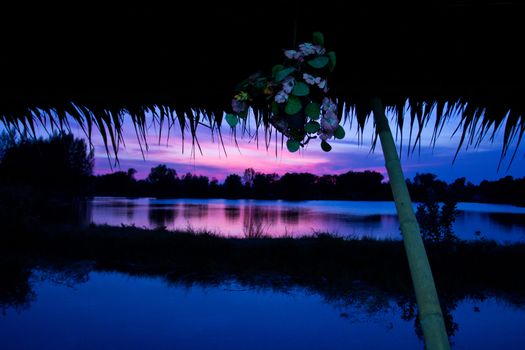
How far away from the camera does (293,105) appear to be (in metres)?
1.37

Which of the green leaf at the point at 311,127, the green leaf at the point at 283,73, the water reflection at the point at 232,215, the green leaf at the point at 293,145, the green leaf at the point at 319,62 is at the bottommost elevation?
the water reflection at the point at 232,215

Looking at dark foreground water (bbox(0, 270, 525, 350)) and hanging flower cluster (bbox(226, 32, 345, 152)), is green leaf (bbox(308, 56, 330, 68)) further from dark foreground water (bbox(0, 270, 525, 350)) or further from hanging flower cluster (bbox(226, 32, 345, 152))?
dark foreground water (bbox(0, 270, 525, 350))

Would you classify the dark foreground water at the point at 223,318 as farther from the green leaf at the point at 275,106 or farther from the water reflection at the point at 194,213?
the water reflection at the point at 194,213

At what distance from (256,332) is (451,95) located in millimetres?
4113

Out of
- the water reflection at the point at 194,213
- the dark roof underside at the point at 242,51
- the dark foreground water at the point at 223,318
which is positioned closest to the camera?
the dark roof underside at the point at 242,51

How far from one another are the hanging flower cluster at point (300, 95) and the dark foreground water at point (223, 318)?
3.99 meters

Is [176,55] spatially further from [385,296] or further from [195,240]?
[195,240]

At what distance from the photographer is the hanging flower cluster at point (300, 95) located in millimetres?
1370

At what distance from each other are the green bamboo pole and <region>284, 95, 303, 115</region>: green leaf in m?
0.69

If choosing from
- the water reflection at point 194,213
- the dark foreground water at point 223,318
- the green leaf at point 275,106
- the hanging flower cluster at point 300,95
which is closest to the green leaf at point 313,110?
the hanging flower cluster at point 300,95

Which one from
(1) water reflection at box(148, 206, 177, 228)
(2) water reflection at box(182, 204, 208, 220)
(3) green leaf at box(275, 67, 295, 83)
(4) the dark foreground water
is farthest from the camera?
(2) water reflection at box(182, 204, 208, 220)

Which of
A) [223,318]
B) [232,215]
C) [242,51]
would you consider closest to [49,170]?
[232,215]

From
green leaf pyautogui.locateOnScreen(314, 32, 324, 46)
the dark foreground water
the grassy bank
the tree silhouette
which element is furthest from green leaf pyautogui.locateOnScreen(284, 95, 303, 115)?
the tree silhouette

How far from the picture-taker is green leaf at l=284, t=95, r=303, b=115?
1.36 m
